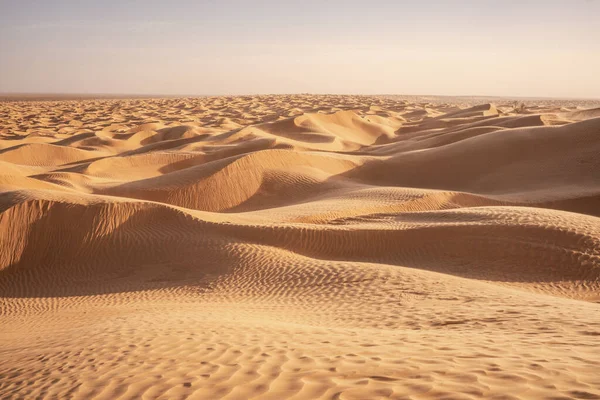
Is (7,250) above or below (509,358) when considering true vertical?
below

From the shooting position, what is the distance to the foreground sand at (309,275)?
4.42 m

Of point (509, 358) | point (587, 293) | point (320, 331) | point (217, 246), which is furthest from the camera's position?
point (217, 246)

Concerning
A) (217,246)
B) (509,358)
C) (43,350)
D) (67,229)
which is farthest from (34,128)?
(509,358)

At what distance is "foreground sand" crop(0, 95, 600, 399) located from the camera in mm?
4422

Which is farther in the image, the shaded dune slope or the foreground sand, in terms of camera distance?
the shaded dune slope

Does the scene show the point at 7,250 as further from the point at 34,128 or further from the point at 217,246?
the point at 34,128

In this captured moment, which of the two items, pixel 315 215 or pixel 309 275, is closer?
pixel 309 275

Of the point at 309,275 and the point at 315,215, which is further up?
the point at 315,215

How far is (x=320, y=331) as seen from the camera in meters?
6.28

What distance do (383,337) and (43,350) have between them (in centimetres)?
371

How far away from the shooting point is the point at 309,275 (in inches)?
415

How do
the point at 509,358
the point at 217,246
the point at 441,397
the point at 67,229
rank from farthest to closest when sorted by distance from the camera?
1. the point at 67,229
2. the point at 217,246
3. the point at 509,358
4. the point at 441,397

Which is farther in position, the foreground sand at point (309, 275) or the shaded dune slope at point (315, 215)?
the shaded dune slope at point (315, 215)

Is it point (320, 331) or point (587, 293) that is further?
point (587, 293)
